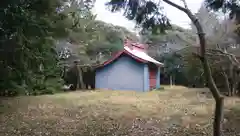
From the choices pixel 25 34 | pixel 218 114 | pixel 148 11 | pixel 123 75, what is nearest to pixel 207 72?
pixel 218 114

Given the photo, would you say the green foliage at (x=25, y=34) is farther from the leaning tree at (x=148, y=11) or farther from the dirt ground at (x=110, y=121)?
the leaning tree at (x=148, y=11)

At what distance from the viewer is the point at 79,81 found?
2112 centimetres

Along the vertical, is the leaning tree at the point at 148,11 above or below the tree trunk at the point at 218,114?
above

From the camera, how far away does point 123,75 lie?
19.7 metres

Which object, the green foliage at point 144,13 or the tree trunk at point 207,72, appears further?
the green foliage at point 144,13

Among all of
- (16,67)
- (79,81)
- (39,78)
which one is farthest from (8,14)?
(79,81)

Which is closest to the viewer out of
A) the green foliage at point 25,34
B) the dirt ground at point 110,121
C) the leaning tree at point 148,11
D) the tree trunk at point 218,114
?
the tree trunk at point 218,114

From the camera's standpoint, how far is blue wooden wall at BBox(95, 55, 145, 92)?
19125 millimetres

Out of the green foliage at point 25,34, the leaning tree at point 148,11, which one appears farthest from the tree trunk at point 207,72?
the green foliage at point 25,34

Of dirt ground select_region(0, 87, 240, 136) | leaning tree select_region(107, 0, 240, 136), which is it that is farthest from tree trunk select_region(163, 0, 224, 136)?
dirt ground select_region(0, 87, 240, 136)

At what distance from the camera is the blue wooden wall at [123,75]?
19125mm

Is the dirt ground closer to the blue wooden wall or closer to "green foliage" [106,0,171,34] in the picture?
"green foliage" [106,0,171,34]

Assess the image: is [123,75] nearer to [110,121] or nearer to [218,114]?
[110,121]

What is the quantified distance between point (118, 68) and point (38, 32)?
11.8 metres
